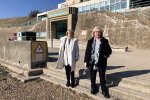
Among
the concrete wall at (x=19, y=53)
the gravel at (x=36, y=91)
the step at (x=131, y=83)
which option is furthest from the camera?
the concrete wall at (x=19, y=53)

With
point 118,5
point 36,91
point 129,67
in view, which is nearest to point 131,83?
point 129,67

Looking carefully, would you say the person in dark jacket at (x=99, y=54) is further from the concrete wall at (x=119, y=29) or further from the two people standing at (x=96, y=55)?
the concrete wall at (x=119, y=29)

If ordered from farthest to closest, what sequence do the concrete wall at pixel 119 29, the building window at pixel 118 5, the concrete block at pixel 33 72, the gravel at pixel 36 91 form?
1. the building window at pixel 118 5
2. the concrete wall at pixel 119 29
3. the concrete block at pixel 33 72
4. the gravel at pixel 36 91

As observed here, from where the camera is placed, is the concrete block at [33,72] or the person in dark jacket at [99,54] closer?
the person in dark jacket at [99,54]

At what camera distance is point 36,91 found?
3.29 metres

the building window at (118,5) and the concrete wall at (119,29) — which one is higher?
the building window at (118,5)

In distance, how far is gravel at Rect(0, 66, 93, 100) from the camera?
9.60ft

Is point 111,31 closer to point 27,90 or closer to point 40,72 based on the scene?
point 40,72

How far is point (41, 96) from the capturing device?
9.80 feet

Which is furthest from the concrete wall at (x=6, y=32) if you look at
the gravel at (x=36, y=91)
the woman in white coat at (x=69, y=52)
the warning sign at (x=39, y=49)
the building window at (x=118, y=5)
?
the woman in white coat at (x=69, y=52)

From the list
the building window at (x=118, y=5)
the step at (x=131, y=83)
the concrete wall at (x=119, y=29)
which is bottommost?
the step at (x=131, y=83)

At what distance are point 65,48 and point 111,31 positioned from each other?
11438 millimetres

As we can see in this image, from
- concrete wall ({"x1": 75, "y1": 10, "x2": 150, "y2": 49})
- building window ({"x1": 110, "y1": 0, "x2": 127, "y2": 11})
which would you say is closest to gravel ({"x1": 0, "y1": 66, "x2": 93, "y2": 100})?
concrete wall ({"x1": 75, "y1": 10, "x2": 150, "y2": 49})

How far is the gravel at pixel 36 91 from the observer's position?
2.93 metres
